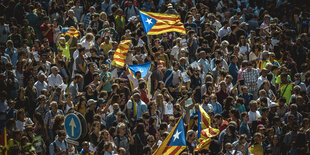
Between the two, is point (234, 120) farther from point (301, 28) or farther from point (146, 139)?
point (301, 28)

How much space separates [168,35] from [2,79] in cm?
648

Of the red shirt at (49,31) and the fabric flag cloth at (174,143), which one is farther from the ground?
the red shirt at (49,31)

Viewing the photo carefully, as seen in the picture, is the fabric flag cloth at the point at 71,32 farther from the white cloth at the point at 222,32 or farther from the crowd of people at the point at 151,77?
the white cloth at the point at 222,32

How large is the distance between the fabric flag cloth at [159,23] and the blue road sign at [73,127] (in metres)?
6.80

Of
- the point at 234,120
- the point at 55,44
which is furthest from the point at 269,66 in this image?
the point at 55,44

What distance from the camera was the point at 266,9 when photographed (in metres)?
28.7

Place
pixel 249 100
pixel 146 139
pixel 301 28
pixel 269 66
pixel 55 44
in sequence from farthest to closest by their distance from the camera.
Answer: pixel 301 28 < pixel 55 44 < pixel 269 66 < pixel 249 100 < pixel 146 139

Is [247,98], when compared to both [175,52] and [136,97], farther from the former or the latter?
[175,52]

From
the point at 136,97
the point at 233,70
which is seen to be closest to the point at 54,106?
the point at 136,97

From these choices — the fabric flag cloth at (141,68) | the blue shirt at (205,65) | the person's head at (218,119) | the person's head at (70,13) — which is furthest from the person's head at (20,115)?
the person's head at (70,13)

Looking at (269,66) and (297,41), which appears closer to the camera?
(269,66)

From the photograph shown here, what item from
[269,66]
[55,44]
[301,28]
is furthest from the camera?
[301,28]

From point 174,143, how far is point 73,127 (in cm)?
221

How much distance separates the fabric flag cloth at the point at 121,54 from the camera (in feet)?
69.7
